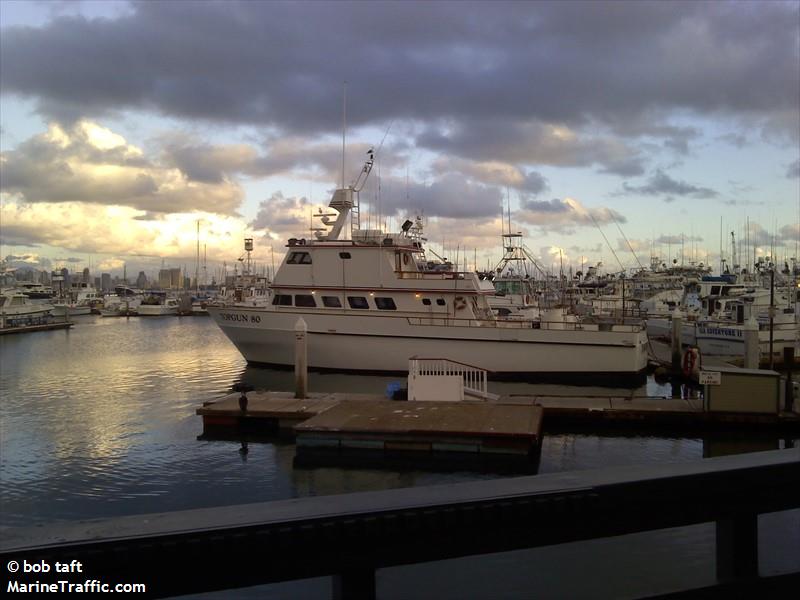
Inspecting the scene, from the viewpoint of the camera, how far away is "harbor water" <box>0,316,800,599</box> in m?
5.52

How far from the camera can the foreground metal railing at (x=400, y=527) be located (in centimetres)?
143

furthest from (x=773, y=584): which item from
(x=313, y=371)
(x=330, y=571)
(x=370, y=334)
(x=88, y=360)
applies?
(x=88, y=360)

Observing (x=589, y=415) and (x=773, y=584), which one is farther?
(x=589, y=415)

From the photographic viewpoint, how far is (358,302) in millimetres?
21812

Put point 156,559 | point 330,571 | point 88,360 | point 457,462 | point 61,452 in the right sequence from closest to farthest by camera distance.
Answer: point 156,559 → point 330,571 → point 457,462 → point 61,452 → point 88,360

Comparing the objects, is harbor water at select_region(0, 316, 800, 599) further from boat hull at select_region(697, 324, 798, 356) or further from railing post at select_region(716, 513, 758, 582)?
boat hull at select_region(697, 324, 798, 356)

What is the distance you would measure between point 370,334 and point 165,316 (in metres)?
63.7

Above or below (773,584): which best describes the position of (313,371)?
below

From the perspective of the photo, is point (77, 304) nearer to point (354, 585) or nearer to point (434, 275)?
point (434, 275)

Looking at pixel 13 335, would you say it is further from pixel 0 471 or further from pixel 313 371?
pixel 0 471

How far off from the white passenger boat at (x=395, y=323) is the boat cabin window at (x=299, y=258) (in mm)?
39

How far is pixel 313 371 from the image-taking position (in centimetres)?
2262

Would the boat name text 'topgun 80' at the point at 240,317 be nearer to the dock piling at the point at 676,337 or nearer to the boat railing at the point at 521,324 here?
the boat railing at the point at 521,324

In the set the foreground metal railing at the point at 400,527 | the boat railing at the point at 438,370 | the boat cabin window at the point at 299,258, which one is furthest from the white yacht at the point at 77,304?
the foreground metal railing at the point at 400,527
